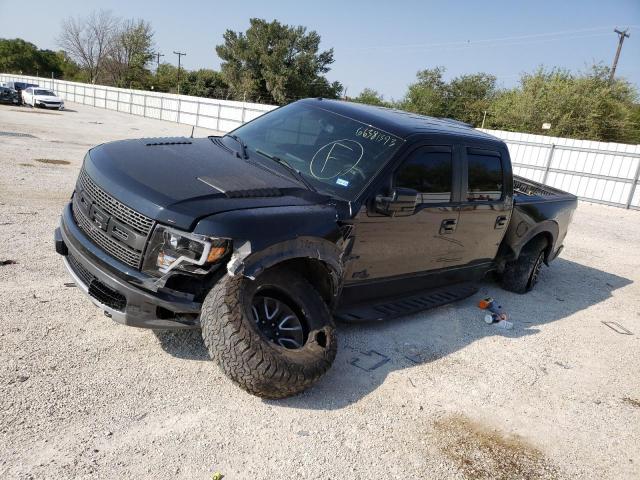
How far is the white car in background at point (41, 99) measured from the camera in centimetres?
3030

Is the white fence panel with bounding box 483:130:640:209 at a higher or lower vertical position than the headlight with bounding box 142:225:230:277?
higher

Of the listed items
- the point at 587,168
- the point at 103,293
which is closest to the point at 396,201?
the point at 103,293

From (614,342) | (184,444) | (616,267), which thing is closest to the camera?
(184,444)

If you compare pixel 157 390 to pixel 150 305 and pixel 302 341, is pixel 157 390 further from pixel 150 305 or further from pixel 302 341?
pixel 302 341

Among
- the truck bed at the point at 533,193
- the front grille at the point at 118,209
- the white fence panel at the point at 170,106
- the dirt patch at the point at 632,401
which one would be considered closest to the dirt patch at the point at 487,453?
the dirt patch at the point at 632,401

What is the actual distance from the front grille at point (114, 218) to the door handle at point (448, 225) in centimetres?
267

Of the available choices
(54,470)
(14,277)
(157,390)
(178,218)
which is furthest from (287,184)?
(14,277)

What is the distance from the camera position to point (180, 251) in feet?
9.48

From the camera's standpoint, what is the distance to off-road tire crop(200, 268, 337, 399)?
116 inches

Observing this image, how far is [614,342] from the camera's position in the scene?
17.4 feet

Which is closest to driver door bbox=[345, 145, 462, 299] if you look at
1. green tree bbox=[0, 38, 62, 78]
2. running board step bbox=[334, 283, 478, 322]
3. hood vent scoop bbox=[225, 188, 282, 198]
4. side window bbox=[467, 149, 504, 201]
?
running board step bbox=[334, 283, 478, 322]

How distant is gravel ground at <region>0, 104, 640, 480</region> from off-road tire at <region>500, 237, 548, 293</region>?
3.18 feet

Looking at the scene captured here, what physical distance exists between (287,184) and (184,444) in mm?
1814

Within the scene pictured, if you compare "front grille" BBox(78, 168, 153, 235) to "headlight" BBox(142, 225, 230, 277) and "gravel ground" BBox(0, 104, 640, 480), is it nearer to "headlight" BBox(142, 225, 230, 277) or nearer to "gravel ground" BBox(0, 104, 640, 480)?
"headlight" BBox(142, 225, 230, 277)
